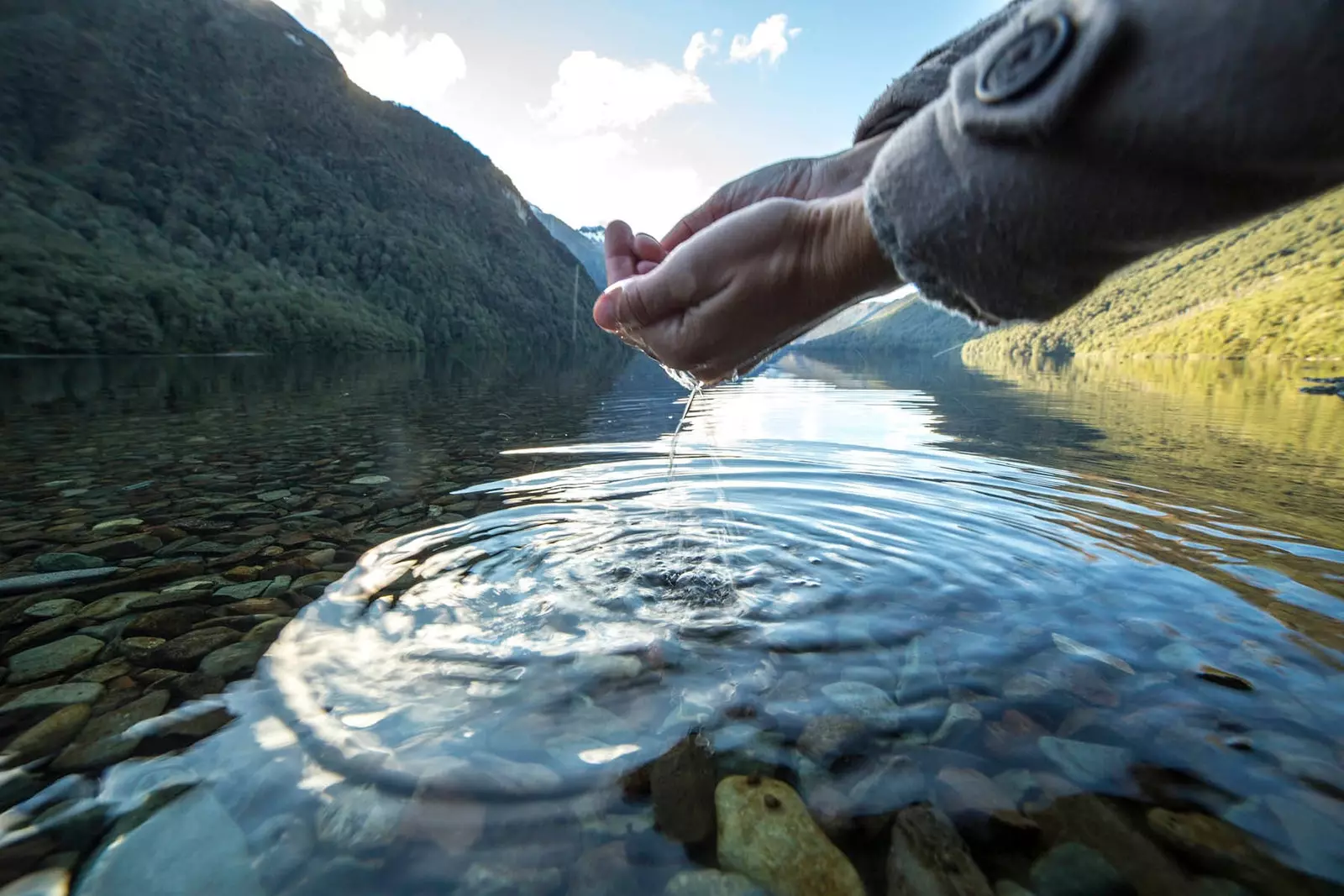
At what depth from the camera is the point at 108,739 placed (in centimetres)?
249

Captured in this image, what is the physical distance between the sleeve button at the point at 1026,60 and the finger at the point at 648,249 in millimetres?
1804

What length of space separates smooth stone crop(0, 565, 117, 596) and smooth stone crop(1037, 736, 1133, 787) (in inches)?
227

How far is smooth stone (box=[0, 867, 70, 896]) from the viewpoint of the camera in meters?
1.79

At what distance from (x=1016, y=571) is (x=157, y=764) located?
507 centimetres

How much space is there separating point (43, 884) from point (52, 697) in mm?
1359

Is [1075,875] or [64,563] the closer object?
[1075,875]

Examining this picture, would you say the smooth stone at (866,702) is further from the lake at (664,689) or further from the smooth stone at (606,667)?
the smooth stone at (606,667)

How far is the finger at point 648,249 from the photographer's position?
3041 mm

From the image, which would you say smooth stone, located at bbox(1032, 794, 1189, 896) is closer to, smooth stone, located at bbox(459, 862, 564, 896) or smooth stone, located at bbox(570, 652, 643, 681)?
smooth stone, located at bbox(459, 862, 564, 896)

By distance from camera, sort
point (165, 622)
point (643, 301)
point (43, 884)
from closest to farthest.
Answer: point (43, 884)
point (643, 301)
point (165, 622)

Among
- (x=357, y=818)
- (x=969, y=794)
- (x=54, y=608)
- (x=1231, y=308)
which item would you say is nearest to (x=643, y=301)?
(x=357, y=818)

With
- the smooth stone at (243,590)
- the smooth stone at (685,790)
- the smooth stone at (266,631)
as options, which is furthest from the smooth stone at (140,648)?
the smooth stone at (685,790)

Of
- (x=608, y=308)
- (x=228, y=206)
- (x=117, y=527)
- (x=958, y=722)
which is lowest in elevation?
(x=117, y=527)

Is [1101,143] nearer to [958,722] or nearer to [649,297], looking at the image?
[649,297]
